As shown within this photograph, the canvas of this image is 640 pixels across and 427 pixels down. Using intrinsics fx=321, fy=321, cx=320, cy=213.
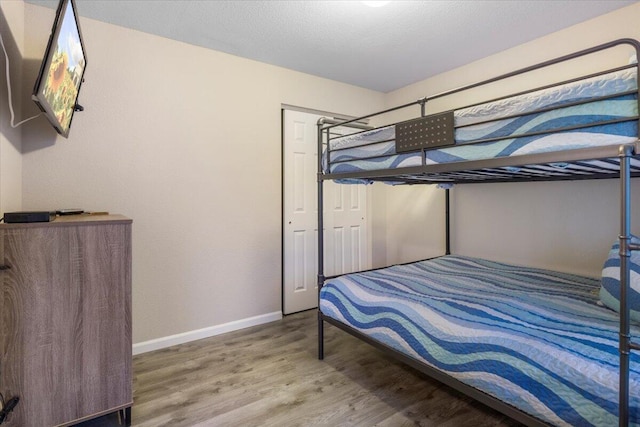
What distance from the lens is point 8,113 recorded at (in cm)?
165

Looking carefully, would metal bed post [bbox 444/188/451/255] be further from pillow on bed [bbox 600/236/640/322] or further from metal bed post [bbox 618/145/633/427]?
metal bed post [bbox 618/145/633/427]

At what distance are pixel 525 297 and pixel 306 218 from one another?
1.96 m

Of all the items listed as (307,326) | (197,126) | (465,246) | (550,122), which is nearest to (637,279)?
(550,122)

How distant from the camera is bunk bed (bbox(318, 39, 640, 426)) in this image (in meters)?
0.98

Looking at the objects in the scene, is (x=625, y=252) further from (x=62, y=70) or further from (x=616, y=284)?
(x=62, y=70)

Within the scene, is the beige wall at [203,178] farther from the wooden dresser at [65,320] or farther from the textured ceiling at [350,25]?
the wooden dresser at [65,320]

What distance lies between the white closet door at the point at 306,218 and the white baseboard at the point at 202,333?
0.24 m

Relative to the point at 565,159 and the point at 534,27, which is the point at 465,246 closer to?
the point at 534,27

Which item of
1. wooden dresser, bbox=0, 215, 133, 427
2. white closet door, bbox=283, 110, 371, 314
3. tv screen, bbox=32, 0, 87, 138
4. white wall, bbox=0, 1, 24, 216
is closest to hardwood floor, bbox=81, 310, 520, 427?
wooden dresser, bbox=0, 215, 133, 427

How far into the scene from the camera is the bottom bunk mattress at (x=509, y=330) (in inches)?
39.1

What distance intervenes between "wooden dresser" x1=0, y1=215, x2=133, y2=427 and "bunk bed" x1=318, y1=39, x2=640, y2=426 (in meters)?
1.18

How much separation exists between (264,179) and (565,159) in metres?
2.20

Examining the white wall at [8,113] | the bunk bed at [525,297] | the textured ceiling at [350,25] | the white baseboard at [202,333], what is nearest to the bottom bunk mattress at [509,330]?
the bunk bed at [525,297]

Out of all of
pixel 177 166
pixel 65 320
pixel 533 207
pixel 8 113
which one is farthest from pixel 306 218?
pixel 8 113
